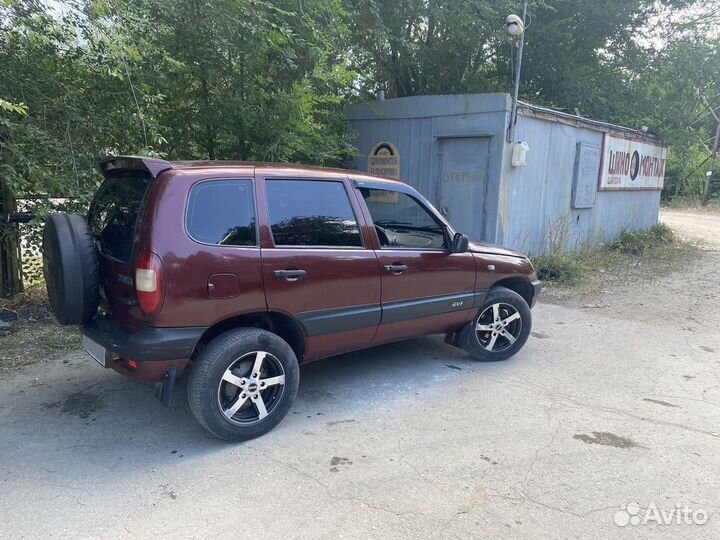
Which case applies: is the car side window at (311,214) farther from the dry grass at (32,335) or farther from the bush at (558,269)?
the bush at (558,269)

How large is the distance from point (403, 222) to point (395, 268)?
2.51 ft

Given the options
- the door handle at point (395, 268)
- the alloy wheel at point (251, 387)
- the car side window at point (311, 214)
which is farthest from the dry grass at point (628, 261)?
the alloy wheel at point (251, 387)

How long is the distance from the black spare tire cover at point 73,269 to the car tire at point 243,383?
883mm

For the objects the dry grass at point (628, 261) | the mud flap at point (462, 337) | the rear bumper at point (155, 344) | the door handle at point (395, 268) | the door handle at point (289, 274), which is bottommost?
the dry grass at point (628, 261)

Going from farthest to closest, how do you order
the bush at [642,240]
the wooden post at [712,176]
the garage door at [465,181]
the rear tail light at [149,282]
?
1. the wooden post at [712,176]
2. the bush at [642,240]
3. the garage door at [465,181]
4. the rear tail light at [149,282]

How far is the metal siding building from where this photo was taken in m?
8.34

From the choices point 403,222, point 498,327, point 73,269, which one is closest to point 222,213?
point 73,269

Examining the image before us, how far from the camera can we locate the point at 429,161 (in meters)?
9.00

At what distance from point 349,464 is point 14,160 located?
4152 millimetres

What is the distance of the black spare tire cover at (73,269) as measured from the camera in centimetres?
350

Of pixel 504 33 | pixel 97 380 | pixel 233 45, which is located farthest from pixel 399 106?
pixel 97 380

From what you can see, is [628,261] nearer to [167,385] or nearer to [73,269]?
[167,385]

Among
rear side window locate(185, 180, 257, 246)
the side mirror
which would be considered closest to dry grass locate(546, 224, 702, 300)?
the side mirror

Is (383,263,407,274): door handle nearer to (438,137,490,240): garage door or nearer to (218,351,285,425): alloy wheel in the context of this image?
(218,351,285,425): alloy wheel
